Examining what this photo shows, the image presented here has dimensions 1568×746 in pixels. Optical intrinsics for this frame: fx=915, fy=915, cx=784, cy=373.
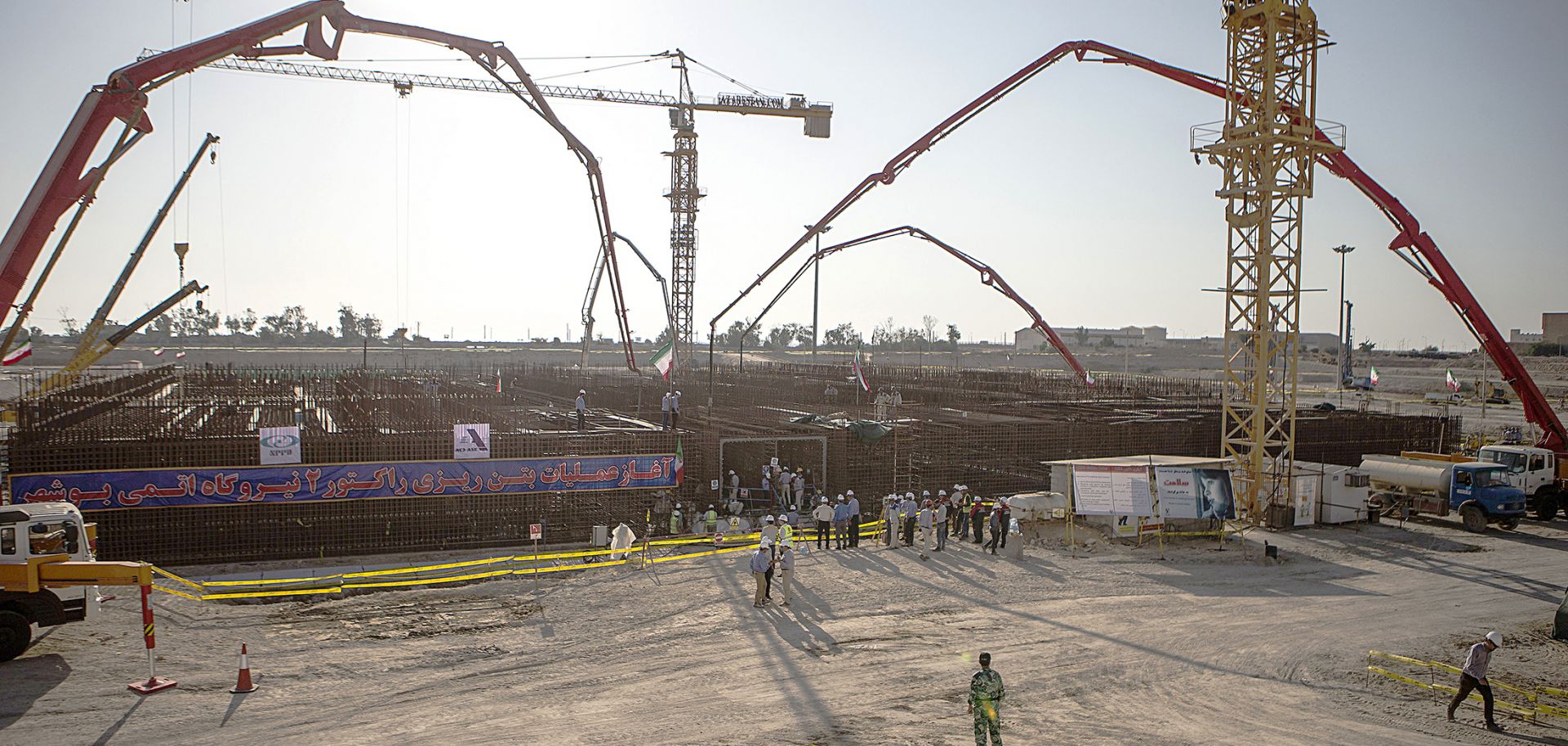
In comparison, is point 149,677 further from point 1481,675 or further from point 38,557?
point 1481,675

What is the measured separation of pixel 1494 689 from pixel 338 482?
21.5 m

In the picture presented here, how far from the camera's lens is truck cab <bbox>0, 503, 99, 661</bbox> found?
1309 cm

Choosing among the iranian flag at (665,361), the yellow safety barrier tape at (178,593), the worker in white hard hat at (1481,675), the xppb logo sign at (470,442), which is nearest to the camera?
the worker in white hard hat at (1481,675)

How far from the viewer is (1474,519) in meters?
25.4

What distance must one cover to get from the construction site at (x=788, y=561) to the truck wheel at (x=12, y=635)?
0.09 ft

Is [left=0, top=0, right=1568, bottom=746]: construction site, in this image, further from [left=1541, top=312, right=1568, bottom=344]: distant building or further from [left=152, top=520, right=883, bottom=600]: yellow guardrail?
[left=1541, top=312, right=1568, bottom=344]: distant building

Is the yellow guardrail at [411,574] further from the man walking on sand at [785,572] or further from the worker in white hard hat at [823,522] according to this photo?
the man walking on sand at [785,572]

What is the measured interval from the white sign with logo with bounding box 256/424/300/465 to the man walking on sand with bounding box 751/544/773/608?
429 inches

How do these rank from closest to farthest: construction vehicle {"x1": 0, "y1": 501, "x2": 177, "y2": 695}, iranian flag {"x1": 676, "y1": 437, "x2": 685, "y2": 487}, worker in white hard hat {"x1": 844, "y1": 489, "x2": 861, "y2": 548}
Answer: construction vehicle {"x1": 0, "y1": 501, "x2": 177, "y2": 695}
worker in white hard hat {"x1": 844, "y1": 489, "x2": 861, "y2": 548}
iranian flag {"x1": 676, "y1": 437, "x2": 685, "y2": 487}

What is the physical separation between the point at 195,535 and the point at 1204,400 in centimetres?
4798

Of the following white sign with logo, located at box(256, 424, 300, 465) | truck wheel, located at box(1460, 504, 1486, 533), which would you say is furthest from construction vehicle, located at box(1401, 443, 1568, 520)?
white sign with logo, located at box(256, 424, 300, 465)

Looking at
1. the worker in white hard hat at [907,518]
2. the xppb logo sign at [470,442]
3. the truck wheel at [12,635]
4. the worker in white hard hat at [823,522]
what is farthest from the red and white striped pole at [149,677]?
the worker in white hard hat at [907,518]

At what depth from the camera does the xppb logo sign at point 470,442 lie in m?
21.3

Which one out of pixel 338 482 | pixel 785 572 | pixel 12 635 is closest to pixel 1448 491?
pixel 785 572
